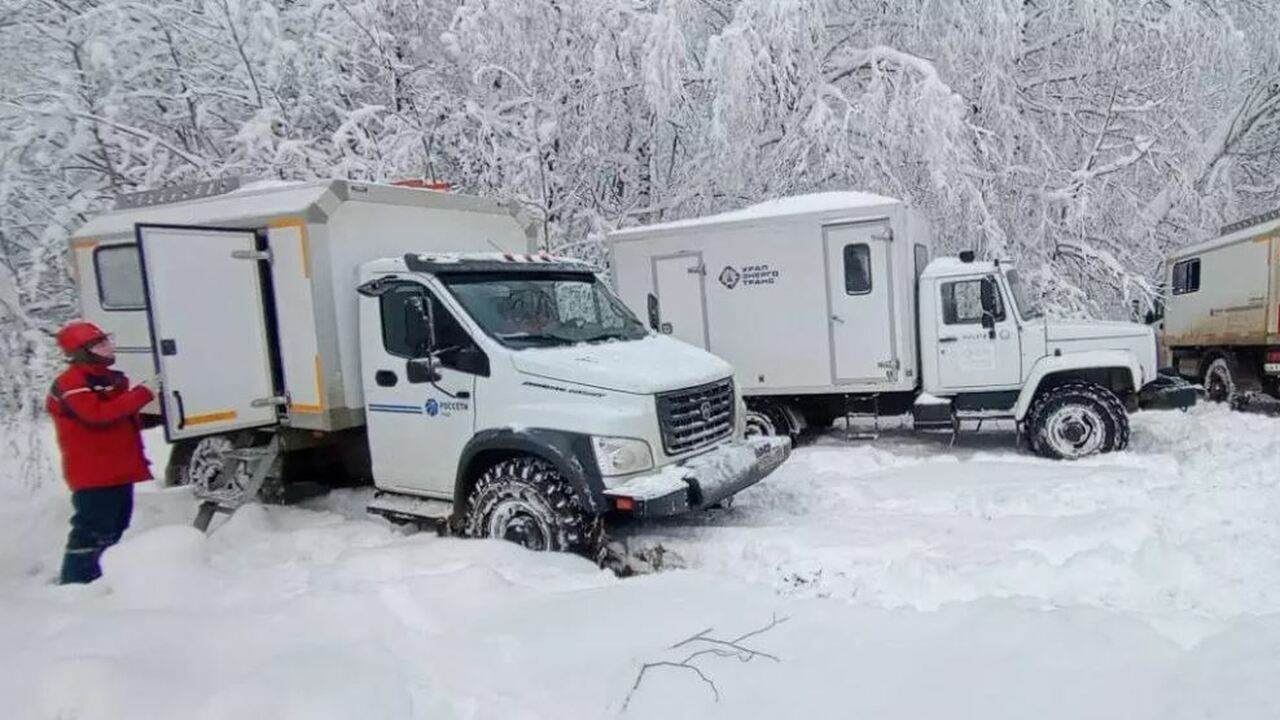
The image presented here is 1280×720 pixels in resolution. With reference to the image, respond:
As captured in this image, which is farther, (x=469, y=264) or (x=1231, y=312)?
(x=1231, y=312)

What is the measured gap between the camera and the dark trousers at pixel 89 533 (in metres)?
5.28

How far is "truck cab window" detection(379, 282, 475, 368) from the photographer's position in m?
6.05

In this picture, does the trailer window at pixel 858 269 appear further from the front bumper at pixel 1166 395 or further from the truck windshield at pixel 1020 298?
the front bumper at pixel 1166 395

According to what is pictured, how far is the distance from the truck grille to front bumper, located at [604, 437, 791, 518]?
0.13 meters

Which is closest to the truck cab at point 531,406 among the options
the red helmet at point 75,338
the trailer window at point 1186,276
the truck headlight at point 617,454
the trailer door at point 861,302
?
the truck headlight at point 617,454

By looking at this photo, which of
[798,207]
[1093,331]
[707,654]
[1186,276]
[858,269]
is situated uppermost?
[798,207]

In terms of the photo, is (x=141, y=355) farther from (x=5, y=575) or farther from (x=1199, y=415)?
(x=1199, y=415)

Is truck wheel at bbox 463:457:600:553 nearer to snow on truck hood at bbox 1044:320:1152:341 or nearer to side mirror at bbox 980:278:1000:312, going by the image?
side mirror at bbox 980:278:1000:312

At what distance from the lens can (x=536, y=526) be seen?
5.75 metres

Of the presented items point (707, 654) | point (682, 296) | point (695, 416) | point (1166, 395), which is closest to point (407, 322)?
point (695, 416)

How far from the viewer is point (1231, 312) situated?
1178 cm

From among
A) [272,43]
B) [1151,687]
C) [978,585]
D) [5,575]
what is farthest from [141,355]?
[1151,687]

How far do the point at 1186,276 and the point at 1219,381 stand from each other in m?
2.23

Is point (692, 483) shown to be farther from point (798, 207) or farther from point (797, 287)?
point (798, 207)
